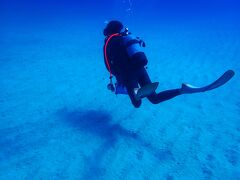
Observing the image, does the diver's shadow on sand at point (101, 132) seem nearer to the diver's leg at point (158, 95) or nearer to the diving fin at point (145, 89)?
the diver's leg at point (158, 95)

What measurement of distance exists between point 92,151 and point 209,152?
2.30 m

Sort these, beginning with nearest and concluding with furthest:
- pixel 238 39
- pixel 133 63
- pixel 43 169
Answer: pixel 43 169 → pixel 133 63 → pixel 238 39

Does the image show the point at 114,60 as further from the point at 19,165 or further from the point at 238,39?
the point at 238,39

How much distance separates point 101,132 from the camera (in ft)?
17.8

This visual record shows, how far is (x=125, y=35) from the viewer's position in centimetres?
462

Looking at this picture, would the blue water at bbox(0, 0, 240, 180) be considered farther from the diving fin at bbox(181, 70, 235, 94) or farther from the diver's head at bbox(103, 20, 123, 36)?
the diver's head at bbox(103, 20, 123, 36)

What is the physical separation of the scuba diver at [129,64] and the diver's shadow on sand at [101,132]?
976mm

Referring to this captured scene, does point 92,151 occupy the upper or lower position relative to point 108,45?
lower

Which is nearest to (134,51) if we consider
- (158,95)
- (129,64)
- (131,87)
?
(129,64)

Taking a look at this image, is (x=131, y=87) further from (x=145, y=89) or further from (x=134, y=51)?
(x=134, y=51)

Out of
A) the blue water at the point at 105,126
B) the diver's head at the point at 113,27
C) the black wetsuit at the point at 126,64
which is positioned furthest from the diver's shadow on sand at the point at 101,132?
the diver's head at the point at 113,27

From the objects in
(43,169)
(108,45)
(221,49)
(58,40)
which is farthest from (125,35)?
(58,40)

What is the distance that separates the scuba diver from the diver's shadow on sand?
98 centimetres

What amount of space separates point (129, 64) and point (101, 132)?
1.73m
